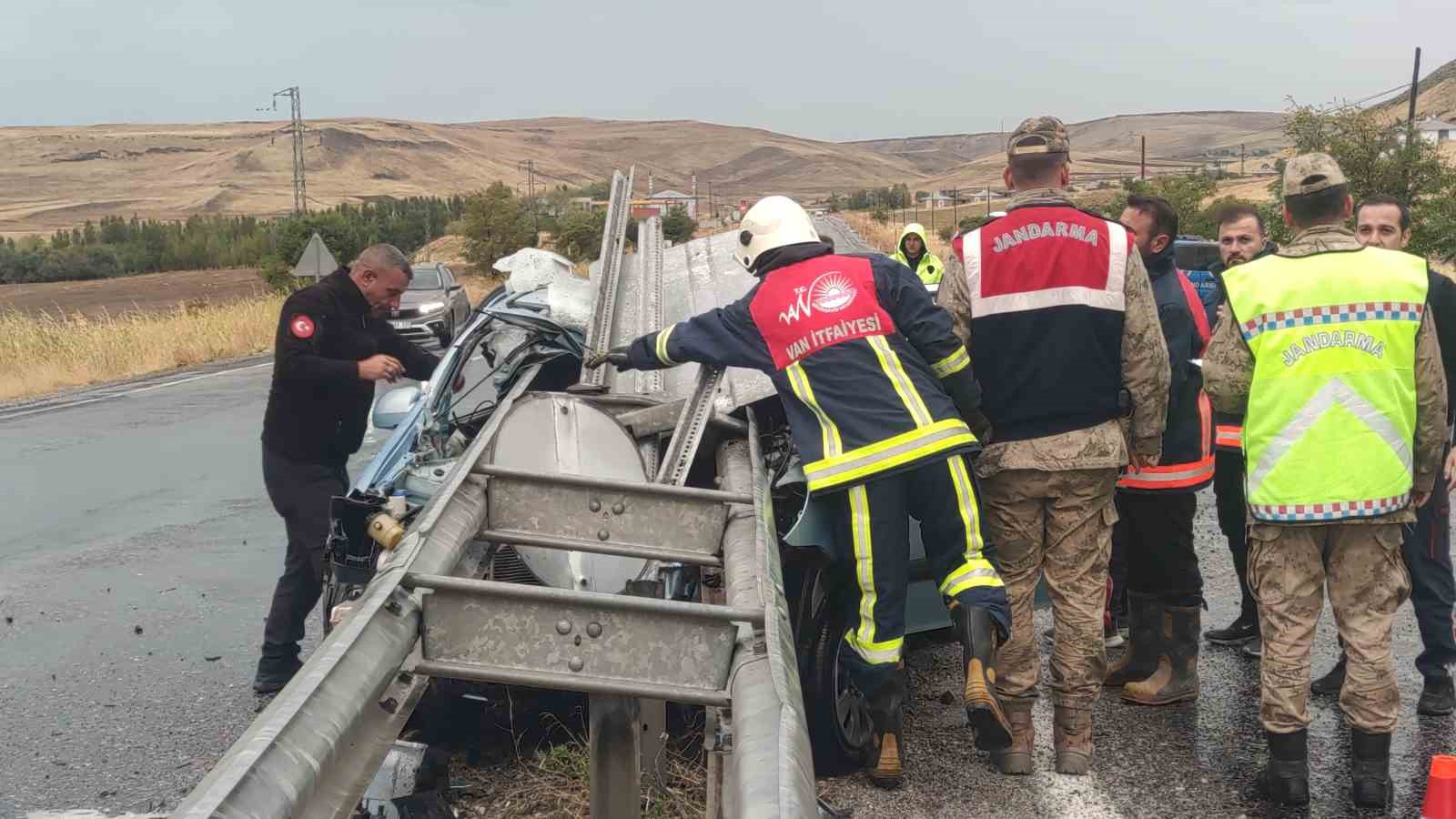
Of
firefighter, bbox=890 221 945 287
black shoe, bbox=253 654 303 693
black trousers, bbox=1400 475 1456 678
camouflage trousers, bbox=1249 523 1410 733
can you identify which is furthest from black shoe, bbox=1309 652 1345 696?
firefighter, bbox=890 221 945 287

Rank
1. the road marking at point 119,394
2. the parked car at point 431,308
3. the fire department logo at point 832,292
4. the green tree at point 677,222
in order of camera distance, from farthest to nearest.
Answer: the parked car at point 431,308, the green tree at point 677,222, the road marking at point 119,394, the fire department logo at point 832,292

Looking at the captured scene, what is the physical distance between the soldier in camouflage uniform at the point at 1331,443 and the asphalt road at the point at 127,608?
3672 mm

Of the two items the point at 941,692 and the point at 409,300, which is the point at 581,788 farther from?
the point at 409,300

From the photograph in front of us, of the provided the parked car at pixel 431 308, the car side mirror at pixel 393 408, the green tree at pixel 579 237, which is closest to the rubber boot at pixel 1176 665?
the car side mirror at pixel 393 408

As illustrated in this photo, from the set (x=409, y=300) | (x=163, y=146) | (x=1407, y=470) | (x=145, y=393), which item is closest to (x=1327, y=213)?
(x=1407, y=470)

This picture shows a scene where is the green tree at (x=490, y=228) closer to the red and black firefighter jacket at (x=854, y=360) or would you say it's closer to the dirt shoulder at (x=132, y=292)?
the dirt shoulder at (x=132, y=292)

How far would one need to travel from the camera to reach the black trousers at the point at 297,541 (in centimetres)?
539

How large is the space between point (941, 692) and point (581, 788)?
1.64 metres

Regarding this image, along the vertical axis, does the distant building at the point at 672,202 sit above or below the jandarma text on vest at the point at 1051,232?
above

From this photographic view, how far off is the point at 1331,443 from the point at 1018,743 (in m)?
1.37

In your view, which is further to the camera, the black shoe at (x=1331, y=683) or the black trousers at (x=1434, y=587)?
the black shoe at (x=1331, y=683)

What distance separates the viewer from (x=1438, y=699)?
183 inches

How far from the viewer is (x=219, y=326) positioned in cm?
2414

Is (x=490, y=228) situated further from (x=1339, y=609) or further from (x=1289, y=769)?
(x=1289, y=769)
